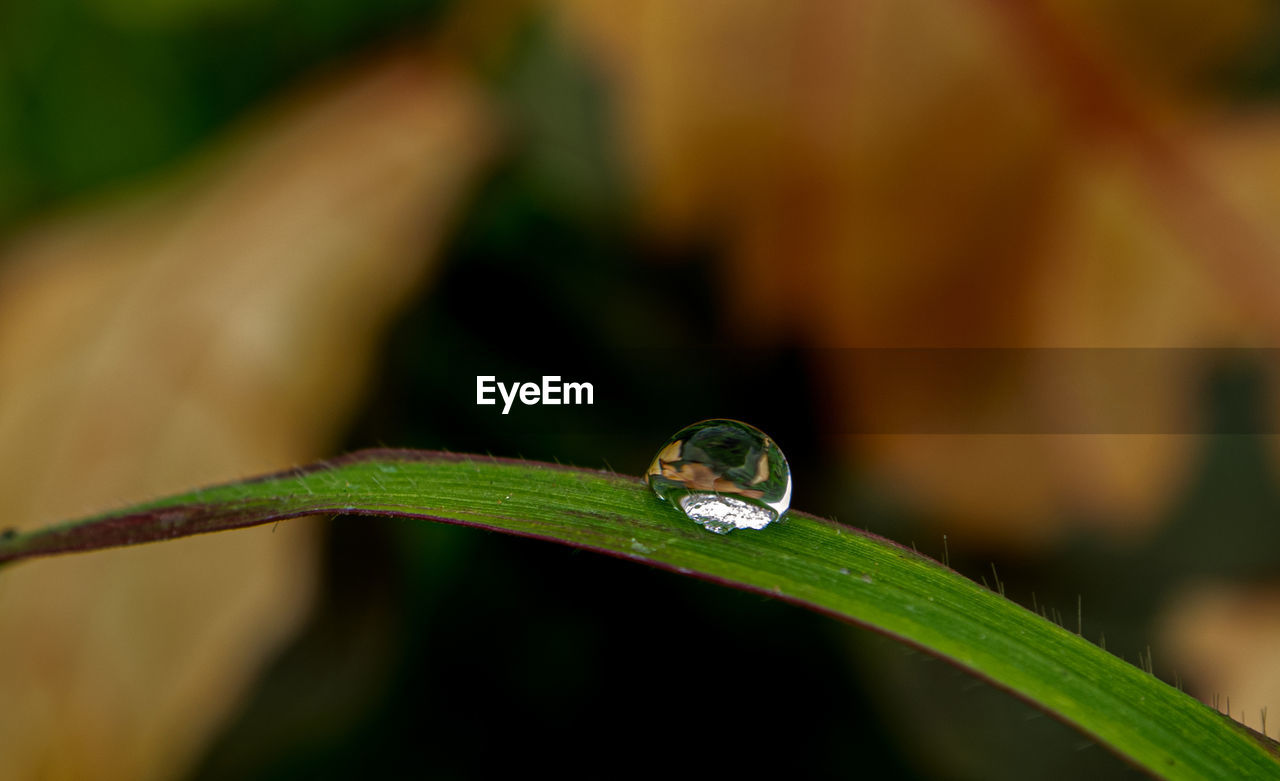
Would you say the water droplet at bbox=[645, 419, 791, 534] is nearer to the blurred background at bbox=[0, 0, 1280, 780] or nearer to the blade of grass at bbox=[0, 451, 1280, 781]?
the blade of grass at bbox=[0, 451, 1280, 781]

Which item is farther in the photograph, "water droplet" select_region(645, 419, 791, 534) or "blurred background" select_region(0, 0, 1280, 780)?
"blurred background" select_region(0, 0, 1280, 780)

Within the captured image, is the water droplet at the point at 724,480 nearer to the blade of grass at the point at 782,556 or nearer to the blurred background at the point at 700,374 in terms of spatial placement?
the blade of grass at the point at 782,556

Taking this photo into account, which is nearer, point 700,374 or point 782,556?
point 782,556

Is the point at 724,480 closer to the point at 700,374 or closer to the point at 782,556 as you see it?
the point at 782,556

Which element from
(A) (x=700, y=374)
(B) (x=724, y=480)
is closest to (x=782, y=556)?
(B) (x=724, y=480)

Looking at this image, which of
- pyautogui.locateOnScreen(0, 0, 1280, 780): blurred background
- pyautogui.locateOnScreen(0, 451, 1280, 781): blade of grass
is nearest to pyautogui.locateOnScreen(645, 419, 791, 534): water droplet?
pyautogui.locateOnScreen(0, 451, 1280, 781): blade of grass

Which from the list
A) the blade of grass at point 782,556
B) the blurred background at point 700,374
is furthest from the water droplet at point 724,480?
the blurred background at point 700,374
